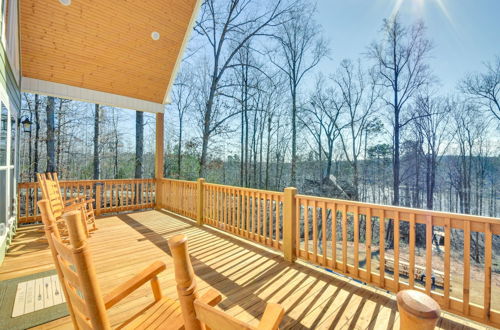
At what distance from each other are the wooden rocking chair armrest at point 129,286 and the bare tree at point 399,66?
15010 millimetres

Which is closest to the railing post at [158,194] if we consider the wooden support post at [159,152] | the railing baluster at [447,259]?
the wooden support post at [159,152]

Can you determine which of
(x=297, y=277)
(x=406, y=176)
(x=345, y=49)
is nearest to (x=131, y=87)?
(x=297, y=277)

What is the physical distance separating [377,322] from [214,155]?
1227 centimetres

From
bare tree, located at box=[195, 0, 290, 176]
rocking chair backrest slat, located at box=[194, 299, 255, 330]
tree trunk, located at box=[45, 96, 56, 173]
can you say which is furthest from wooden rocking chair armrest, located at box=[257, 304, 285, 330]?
tree trunk, located at box=[45, 96, 56, 173]

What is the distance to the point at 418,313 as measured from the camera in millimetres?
393

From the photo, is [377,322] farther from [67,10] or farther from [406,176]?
[406,176]

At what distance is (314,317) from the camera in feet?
7.07

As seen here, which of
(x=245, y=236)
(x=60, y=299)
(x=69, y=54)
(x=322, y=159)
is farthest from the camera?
(x=322, y=159)

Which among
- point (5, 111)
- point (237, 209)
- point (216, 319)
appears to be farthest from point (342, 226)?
point (5, 111)

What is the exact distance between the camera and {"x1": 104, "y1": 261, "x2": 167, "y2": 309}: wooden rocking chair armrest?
124 cm

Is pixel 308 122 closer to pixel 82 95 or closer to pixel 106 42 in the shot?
pixel 106 42

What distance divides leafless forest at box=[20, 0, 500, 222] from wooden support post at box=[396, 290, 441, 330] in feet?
36.4

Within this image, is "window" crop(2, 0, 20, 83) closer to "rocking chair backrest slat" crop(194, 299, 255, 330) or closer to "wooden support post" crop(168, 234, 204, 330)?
"wooden support post" crop(168, 234, 204, 330)

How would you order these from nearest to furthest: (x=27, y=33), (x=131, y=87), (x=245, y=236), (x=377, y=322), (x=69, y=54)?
(x=377, y=322), (x=245, y=236), (x=27, y=33), (x=69, y=54), (x=131, y=87)
